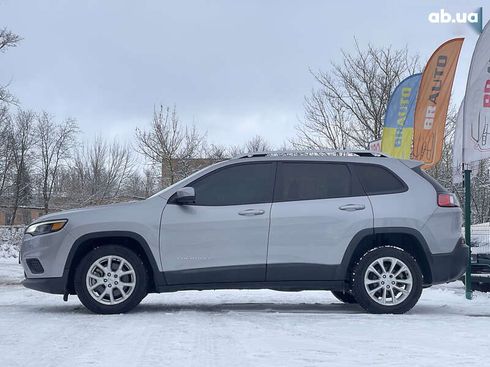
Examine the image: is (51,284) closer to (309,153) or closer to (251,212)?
(251,212)

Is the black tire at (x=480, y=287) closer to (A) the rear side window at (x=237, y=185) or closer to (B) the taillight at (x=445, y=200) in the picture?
(B) the taillight at (x=445, y=200)

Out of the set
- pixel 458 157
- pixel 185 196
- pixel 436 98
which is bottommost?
pixel 185 196

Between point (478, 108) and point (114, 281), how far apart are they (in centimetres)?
547

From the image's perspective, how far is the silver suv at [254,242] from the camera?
693cm

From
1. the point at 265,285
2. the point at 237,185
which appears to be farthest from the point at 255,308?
the point at 237,185

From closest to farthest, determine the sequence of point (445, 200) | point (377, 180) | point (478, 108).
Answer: point (445, 200)
point (377, 180)
point (478, 108)

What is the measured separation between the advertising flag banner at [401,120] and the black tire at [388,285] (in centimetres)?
812

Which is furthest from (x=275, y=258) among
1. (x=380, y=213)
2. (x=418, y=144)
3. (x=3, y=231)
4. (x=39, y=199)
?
(x=39, y=199)

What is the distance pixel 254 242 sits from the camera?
22.9 feet

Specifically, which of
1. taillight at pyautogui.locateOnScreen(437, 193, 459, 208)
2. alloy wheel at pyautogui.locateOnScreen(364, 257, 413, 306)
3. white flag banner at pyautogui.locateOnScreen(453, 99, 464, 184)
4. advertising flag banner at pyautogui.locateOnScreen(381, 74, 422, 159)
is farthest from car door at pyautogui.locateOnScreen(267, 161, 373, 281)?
advertising flag banner at pyautogui.locateOnScreen(381, 74, 422, 159)

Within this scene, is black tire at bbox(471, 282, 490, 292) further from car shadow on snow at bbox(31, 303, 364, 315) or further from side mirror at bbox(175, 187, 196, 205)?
side mirror at bbox(175, 187, 196, 205)

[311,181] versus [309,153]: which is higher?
[309,153]

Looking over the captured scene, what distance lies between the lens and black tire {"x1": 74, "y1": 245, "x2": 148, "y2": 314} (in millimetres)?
6863

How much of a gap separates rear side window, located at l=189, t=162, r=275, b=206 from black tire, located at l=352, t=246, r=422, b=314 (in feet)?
4.00
